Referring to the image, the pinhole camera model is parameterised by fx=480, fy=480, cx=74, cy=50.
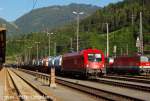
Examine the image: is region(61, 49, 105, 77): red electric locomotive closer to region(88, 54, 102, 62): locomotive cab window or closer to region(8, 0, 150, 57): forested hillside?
region(88, 54, 102, 62): locomotive cab window

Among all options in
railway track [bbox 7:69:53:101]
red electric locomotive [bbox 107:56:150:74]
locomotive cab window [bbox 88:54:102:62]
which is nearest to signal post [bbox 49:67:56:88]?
railway track [bbox 7:69:53:101]

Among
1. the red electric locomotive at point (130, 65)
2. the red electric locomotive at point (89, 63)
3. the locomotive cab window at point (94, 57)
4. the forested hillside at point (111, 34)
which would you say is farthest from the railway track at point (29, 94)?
the forested hillside at point (111, 34)

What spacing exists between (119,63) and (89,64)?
21438 millimetres

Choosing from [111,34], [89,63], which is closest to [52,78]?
[89,63]

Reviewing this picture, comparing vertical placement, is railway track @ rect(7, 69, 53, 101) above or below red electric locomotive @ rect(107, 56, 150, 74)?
below

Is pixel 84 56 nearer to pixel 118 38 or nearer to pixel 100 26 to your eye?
pixel 118 38

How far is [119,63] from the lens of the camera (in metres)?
71.9

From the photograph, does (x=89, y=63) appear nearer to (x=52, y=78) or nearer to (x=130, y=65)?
(x=52, y=78)

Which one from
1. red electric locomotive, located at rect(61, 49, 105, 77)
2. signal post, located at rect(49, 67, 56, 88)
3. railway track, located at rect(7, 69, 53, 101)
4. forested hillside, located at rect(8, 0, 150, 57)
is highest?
forested hillside, located at rect(8, 0, 150, 57)

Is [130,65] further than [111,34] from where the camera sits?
No

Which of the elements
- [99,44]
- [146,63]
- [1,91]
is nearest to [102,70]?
[146,63]

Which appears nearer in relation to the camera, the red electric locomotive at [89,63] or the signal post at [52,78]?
the signal post at [52,78]

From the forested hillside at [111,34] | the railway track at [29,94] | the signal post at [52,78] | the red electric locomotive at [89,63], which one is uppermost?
the forested hillside at [111,34]

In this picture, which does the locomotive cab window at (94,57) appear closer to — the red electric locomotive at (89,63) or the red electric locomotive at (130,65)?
the red electric locomotive at (89,63)
